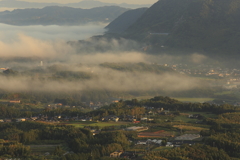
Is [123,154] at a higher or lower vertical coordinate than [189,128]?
higher

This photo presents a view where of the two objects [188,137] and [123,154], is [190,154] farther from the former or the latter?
[188,137]

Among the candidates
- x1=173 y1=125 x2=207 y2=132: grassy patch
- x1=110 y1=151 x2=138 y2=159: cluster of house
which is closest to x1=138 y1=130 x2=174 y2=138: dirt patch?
x1=173 y1=125 x2=207 y2=132: grassy patch

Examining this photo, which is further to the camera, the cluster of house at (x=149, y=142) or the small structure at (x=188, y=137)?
the small structure at (x=188, y=137)

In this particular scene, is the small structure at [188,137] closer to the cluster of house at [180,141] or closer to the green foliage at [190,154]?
the cluster of house at [180,141]

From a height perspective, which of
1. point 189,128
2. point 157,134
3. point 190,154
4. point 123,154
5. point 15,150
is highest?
point 15,150

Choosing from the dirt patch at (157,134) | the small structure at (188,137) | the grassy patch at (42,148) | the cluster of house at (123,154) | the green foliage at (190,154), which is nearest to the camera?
the green foliage at (190,154)

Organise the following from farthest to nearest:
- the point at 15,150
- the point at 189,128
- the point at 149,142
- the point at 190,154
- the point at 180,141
Answer: the point at 189,128
the point at 180,141
the point at 149,142
the point at 15,150
the point at 190,154

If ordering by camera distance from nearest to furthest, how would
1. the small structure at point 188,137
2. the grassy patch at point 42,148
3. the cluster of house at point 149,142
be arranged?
the grassy patch at point 42,148, the cluster of house at point 149,142, the small structure at point 188,137

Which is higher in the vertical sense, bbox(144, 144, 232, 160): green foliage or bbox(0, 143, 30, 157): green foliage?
bbox(0, 143, 30, 157): green foliage

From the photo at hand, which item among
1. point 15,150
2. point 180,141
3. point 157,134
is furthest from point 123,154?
point 157,134

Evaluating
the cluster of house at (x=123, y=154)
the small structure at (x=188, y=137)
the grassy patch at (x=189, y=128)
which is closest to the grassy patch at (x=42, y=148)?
the cluster of house at (x=123, y=154)

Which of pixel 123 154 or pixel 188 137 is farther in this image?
pixel 188 137

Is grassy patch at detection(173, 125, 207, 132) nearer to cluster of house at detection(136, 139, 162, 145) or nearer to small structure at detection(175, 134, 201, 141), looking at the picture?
small structure at detection(175, 134, 201, 141)
